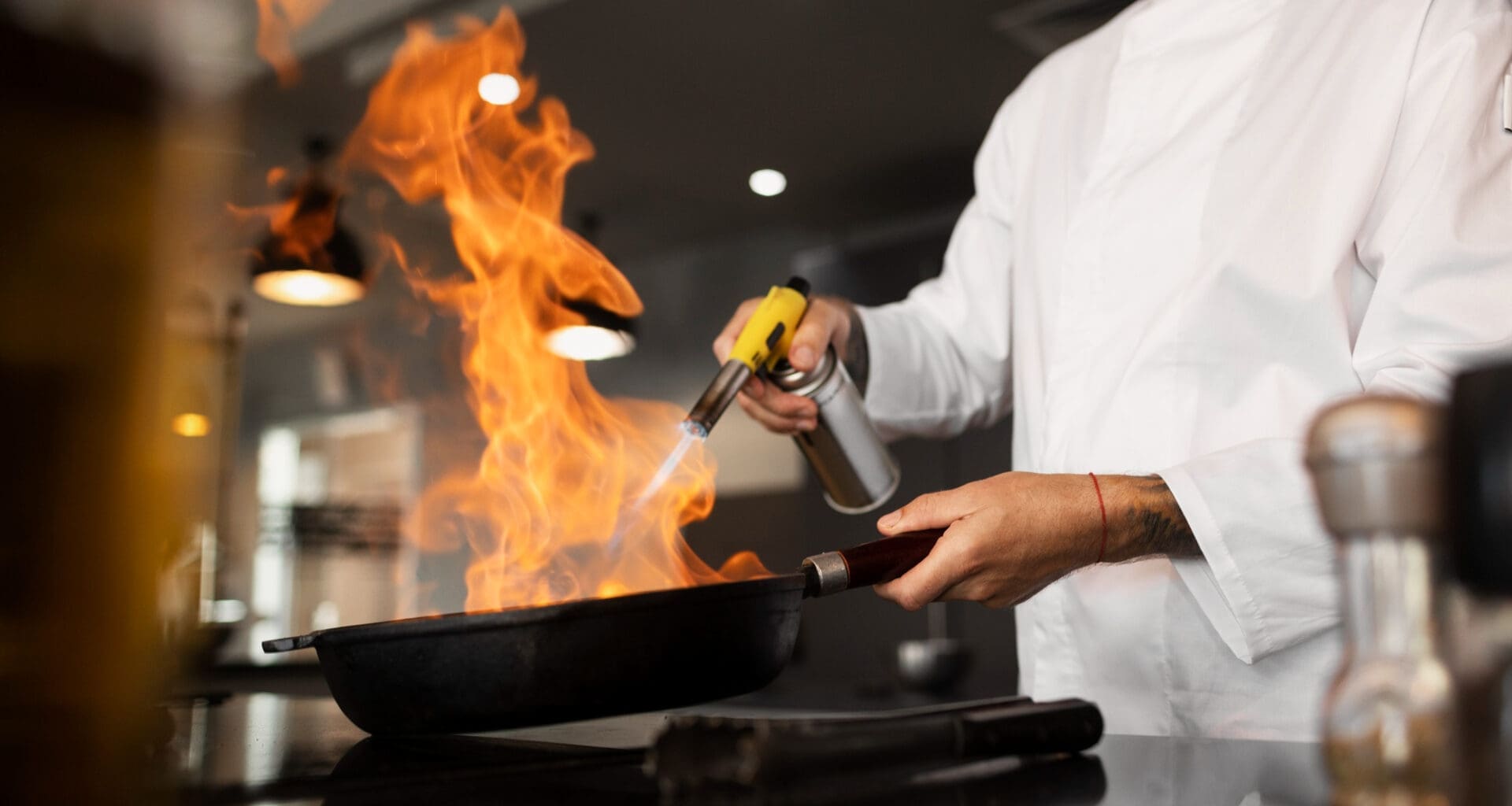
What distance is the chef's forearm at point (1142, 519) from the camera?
79cm

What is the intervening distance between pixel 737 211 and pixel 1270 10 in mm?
2831

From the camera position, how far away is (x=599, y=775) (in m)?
0.57

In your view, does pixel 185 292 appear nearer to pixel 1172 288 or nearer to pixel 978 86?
pixel 978 86

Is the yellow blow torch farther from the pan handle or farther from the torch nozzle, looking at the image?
the pan handle

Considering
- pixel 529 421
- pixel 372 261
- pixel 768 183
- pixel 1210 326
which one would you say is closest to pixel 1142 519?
pixel 1210 326

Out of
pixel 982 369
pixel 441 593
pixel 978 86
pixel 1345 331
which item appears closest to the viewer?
pixel 1345 331

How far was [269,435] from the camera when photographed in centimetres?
490

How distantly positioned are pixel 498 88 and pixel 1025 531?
2.28 meters

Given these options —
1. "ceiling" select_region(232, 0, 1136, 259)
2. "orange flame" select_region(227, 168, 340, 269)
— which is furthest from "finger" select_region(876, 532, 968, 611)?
"orange flame" select_region(227, 168, 340, 269)

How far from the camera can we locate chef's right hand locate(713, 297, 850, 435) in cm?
110

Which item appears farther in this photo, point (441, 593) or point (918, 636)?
point (441, 593)

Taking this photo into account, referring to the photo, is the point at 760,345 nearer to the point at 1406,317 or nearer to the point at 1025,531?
the point at 1025,531

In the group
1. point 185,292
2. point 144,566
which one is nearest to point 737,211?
point 185,292

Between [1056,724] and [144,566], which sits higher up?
[144,566]
